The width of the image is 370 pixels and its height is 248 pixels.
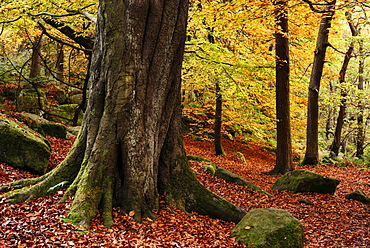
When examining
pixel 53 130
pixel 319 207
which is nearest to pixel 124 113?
pixel 319 207

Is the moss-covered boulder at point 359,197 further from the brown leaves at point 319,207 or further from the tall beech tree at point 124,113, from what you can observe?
the tall beech tree at point 124,113

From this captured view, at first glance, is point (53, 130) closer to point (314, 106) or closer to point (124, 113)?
point (124, 113)

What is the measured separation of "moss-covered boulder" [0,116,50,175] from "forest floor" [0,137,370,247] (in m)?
0.21

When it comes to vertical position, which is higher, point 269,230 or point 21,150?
point 21,150

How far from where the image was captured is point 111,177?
15.3ft

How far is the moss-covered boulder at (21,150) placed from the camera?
6.46 metres

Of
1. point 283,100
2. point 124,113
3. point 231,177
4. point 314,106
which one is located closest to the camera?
point 124,113

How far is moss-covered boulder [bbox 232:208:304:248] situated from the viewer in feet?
15.2

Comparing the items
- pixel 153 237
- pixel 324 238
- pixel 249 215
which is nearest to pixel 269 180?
pixel 324 238

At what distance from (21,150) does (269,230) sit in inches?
213

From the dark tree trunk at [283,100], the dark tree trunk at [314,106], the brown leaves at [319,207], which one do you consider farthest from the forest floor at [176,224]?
the dark tree trunk at [314,106]

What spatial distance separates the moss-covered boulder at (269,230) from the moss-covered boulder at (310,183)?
13.9ft

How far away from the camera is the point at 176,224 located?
4.85 m

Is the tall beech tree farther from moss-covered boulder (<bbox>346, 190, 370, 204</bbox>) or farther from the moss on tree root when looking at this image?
moss-covered boulder (<bbox>346, 190, 370, 204</bbox>)
